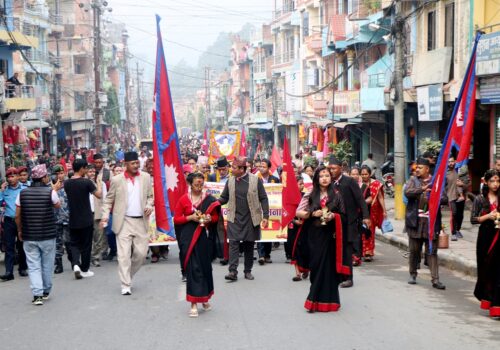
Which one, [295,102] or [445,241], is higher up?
[295,102]

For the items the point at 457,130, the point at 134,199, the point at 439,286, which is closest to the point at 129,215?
the point at 134,199

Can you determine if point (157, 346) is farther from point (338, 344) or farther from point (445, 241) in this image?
point (445, 241)

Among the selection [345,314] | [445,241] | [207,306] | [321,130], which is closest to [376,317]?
[345,314]

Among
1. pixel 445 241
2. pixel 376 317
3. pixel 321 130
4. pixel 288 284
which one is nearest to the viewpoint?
pixel 376 317

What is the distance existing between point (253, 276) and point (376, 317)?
3253 millimetres

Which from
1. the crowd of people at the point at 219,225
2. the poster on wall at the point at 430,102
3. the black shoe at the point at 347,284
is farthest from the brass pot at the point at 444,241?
the poster on wall at the point at 430,102

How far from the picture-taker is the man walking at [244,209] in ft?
37.3

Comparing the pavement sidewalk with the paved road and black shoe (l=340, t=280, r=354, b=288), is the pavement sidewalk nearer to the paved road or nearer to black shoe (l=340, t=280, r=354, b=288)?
the paved road

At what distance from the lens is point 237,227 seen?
1139cm

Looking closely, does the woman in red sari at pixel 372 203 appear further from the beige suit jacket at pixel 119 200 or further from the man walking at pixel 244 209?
the beige suit jacket at pixel 119 200

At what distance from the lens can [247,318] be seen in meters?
8.52

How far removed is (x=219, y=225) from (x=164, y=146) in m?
1.18

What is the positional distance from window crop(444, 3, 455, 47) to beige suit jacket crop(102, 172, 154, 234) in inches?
586

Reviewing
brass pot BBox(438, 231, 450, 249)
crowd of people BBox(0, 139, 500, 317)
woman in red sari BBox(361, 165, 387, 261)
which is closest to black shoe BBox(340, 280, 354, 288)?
crowd of people BBox(0, 139, 500, 317)
